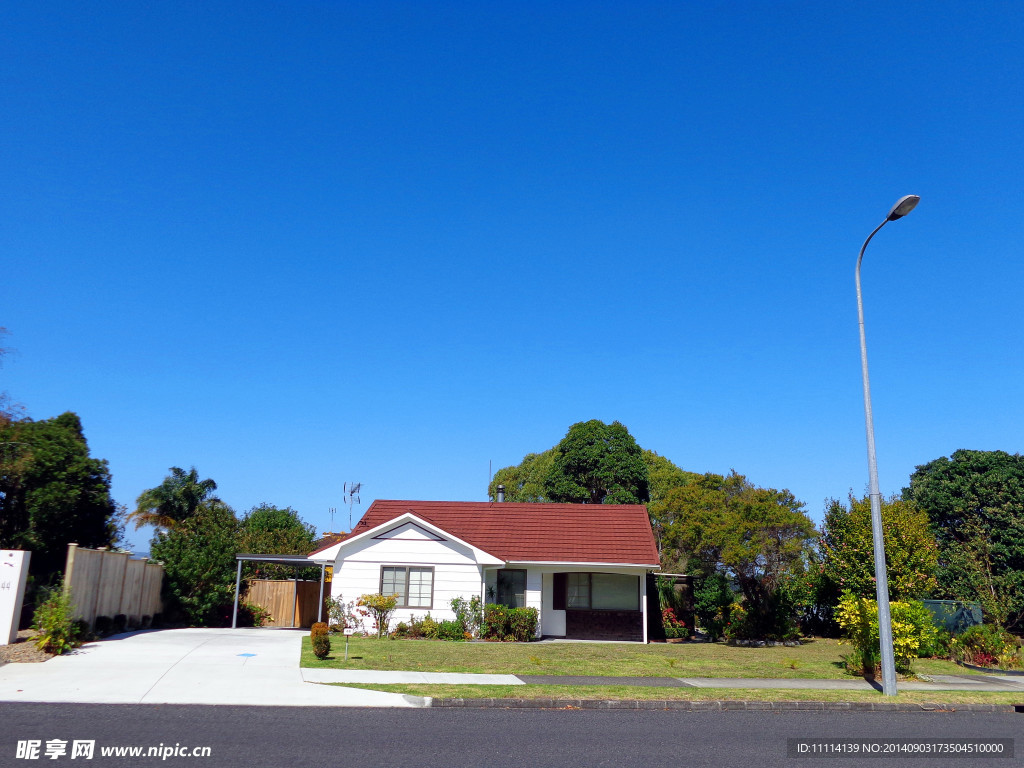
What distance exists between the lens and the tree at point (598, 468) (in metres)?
51.4

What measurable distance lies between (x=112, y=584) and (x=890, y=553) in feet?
69.1

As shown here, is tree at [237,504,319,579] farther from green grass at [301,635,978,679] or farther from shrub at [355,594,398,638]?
green grass at [301,635,978,679]

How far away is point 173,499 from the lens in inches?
1594

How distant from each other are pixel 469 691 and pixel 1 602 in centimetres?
1100

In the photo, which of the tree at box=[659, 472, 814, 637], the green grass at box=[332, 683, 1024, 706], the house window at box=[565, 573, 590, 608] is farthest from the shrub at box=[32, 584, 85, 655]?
the tree at box=[659, 472, 814, 637]

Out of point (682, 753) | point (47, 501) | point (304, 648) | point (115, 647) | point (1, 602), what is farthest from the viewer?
point (47, 501)

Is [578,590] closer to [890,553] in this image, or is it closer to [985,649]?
[890,553]

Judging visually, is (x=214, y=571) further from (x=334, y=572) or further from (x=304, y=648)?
(x=304, y=648)

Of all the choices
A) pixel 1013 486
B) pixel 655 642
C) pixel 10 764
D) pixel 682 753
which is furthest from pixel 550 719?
pixel 1013 486

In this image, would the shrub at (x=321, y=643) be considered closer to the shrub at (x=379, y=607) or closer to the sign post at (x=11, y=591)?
the sign post at (x=11, y=591)

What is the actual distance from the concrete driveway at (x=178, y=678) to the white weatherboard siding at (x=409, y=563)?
586 centimetres

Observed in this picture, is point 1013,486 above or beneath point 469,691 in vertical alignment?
above

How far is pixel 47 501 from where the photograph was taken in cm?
2338

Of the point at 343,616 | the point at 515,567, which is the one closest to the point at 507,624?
the point at 515,567
